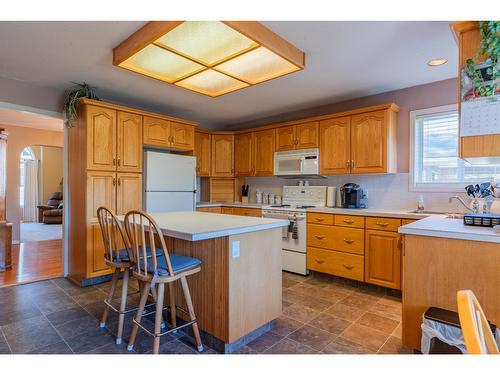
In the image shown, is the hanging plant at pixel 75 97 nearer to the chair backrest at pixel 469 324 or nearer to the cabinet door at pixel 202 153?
the cabinet door at pixel 202 153

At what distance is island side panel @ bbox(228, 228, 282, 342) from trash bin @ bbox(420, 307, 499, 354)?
105 centimetres

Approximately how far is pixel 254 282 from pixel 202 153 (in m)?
3.19

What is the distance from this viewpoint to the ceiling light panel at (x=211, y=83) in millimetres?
2844

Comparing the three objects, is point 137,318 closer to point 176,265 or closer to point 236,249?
point 176,265

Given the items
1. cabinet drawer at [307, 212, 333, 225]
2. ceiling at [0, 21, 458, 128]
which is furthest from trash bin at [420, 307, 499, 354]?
ceiling at [0, 21, 458, 128]

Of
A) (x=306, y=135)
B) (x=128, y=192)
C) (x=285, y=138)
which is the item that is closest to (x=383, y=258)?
(x=306, y=135)

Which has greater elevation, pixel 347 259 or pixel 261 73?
pixel 261 73

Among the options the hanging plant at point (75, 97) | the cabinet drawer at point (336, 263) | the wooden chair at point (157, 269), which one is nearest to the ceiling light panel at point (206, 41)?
the wooden chair at point (157, 269)

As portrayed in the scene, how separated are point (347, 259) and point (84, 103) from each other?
3.59m

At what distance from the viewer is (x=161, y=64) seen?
2.62 m

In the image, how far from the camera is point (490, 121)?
1.76 metres

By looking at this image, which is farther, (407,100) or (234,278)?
(407,100)
